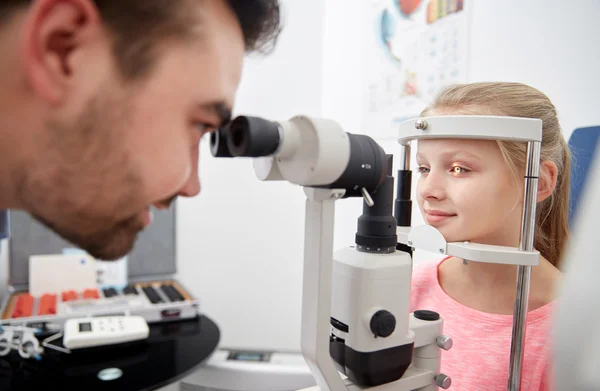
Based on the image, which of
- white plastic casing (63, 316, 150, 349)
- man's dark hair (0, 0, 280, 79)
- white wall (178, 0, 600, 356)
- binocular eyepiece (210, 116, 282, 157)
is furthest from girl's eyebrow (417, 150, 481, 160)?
white wall (178, 0, 600, 356)

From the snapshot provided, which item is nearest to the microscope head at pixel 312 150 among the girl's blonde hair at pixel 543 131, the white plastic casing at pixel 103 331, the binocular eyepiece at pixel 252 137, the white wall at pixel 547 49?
the binocular eyepiece at pixel 252 137

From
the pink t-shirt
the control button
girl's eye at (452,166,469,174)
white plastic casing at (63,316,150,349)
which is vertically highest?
girl's eye at (452,166,469,174)

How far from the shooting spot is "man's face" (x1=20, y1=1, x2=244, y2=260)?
38cm

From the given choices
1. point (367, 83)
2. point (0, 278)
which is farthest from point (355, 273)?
point (0, 278)

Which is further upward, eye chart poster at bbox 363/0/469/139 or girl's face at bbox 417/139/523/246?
eye chart poster at bbox 363/0/469/139

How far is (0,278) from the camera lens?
1.65m

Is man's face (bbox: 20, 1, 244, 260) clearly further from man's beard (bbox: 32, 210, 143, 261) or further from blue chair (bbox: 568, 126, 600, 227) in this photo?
blue chair (bbox: 568, 126, 600, 227)

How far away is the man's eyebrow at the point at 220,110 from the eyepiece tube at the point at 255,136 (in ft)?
0.04

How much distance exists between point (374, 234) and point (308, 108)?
1531mm

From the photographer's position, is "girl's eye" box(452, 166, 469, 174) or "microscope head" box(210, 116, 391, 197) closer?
"microscope head" box(210, 116, 391, 197)

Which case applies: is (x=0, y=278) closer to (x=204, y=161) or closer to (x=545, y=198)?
(x=204, y=161)

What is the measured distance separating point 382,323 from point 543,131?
0.53 meters

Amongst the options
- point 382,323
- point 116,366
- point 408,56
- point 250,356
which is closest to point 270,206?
point 250,356

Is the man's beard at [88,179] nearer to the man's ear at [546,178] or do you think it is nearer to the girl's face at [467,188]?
the girl's face at [467,188]
